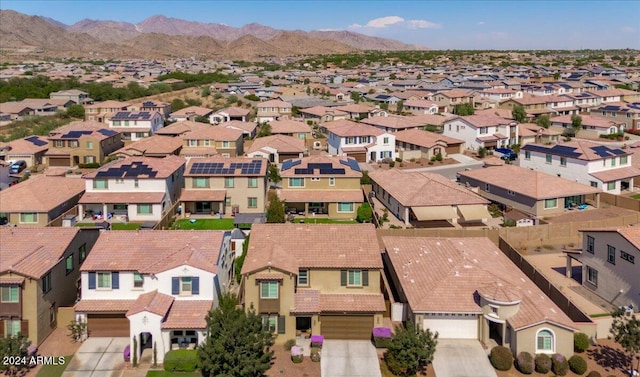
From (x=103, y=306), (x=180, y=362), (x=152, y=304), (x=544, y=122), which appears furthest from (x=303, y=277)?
(x=544, y=122)

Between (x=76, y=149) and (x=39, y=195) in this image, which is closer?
(x=39, y=195)

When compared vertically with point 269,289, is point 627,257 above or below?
above

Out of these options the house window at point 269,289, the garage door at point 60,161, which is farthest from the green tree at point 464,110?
Result: the house window at point 269,289

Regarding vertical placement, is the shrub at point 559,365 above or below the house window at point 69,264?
below

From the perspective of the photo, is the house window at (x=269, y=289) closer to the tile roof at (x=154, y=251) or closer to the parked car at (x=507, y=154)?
the tile roof at (x=154, y=251)

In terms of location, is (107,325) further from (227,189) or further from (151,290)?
(227,189)

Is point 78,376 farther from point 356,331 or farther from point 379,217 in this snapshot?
point 379,217
